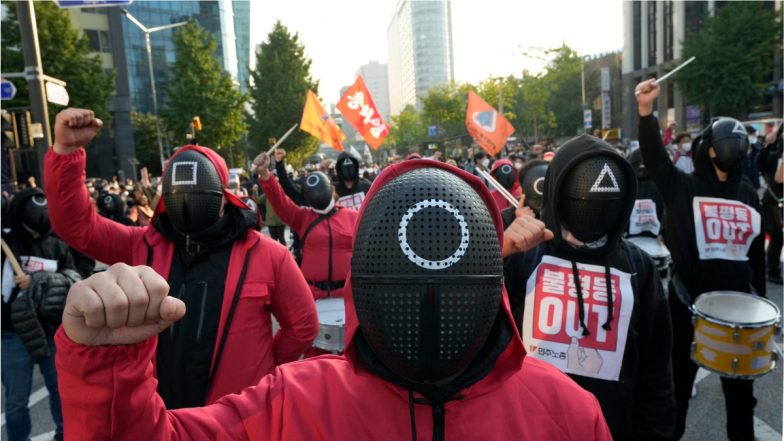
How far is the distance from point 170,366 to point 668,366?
2.31 meters

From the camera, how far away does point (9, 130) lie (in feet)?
30.2

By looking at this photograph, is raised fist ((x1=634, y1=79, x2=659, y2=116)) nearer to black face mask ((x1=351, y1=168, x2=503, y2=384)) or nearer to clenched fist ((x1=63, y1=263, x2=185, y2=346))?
black face mask ((x1=351, y1=168, x2=503, y2=384))

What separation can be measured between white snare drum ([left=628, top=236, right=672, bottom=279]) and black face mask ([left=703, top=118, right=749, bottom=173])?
196 cm

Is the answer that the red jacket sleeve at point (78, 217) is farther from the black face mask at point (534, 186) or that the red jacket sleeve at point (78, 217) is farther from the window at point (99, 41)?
the window at point (99, 41)

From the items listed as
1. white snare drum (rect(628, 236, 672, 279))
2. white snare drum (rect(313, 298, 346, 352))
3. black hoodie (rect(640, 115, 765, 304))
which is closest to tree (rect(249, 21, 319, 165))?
white snare drum (rect(628, 236, 672, 279))

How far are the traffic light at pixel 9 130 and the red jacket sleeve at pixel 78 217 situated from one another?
7779 millimetres

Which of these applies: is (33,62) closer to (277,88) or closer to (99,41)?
(277,88)

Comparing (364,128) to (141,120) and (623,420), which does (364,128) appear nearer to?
(623,420)

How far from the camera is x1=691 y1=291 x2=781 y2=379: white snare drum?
327 cm

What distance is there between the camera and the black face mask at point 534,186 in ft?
18.1

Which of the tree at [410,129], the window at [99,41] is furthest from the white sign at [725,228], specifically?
the tree at [410,129]

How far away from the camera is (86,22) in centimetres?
4338

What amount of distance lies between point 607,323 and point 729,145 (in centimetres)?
215

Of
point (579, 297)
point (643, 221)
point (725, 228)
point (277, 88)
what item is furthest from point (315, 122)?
point (277, 88)
